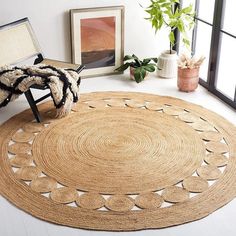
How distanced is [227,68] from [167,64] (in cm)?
64

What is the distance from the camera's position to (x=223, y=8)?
4062mm

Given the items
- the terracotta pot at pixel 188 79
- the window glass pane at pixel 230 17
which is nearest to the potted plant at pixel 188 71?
the terracotta pot at pixel 188 79

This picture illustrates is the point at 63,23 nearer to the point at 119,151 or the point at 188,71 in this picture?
the point at 188,71

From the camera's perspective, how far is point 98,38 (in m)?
4.65

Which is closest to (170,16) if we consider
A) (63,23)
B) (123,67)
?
(123,67)

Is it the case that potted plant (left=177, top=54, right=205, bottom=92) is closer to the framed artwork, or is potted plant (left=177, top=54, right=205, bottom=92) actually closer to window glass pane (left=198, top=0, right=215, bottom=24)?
window glass pane (left=198, top=0, right=215, bottom=24)

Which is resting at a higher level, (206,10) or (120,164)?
(206,10)

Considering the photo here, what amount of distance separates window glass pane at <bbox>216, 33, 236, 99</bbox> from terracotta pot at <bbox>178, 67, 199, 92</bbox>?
216 millimetres

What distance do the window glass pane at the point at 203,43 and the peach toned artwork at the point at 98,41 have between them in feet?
2.83

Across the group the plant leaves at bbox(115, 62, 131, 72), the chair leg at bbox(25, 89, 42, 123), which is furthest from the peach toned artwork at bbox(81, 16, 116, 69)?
the chair leg at bbox(25, 89, 42, 123)

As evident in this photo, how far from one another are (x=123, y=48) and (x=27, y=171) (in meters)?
2.04

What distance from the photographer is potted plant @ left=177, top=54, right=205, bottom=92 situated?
4.35m

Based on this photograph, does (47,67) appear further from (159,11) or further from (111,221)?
(111,221)

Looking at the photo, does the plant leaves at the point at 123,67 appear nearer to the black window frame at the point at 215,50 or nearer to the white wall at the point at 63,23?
the white wall at the point at 63,23
